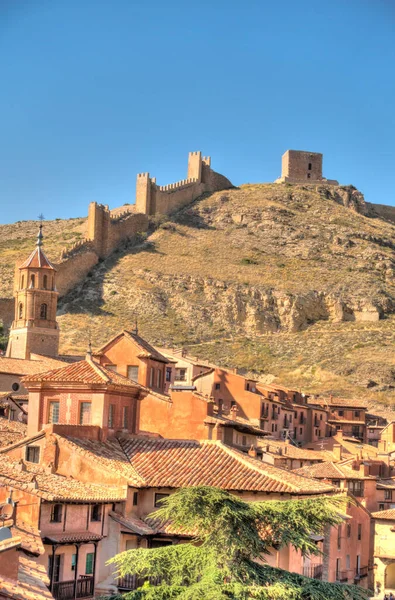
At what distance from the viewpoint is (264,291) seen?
384 ft

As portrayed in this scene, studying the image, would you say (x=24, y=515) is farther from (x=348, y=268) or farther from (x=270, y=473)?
(x=348, y=268)

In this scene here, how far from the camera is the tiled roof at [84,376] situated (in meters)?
33.5

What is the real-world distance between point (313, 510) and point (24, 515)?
6.75m

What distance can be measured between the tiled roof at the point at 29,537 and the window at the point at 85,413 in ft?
28.3

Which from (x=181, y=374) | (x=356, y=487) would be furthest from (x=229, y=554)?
(x=181, y=374)

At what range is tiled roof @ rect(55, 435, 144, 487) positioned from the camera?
30094 millimetres

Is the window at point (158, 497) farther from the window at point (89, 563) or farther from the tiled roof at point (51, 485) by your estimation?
the window at point (89, 563)

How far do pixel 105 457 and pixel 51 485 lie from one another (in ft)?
12.7

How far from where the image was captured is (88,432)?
3250cm

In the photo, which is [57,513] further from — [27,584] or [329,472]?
[329,472]

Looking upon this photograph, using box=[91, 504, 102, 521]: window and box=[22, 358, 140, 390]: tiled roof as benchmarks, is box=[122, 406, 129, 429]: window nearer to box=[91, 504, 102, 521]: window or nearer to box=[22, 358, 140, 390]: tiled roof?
box=[22, 358, 140, 390]: tiled roof

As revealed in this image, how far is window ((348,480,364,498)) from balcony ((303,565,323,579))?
47.1 ft

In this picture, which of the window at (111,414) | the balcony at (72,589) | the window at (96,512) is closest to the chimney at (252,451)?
the window at (111,414)

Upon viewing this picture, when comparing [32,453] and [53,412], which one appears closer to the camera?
[32,453]
